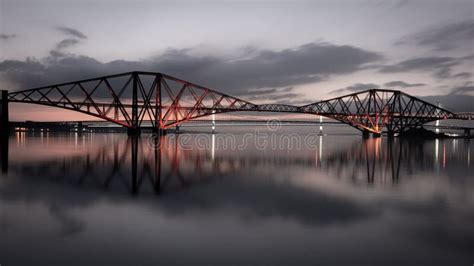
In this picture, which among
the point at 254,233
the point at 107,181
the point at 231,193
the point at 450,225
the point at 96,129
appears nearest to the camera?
the point at 254,233

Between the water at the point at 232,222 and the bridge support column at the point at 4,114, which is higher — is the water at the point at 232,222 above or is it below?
below

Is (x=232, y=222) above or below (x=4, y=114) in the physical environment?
below

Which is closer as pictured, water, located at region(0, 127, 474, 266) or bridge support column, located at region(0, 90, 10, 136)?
water, located at region(0, 127, 474, 266)

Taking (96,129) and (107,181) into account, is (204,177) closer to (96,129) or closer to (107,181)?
(107,181)

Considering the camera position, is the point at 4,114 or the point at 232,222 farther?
the point at 4,114

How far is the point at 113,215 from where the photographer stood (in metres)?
8.80

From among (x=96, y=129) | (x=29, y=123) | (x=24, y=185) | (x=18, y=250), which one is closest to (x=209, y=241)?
(x=18, y=250)

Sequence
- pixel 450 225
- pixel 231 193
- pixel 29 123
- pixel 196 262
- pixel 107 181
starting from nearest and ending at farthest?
pixel 196 262 → pixel 450 225 → pixel 231 193 → pixel 107 181 → pixel 29 123

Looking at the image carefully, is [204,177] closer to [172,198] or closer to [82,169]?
[172,198]

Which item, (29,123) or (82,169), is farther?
(29,123)

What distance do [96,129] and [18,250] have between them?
164539mm

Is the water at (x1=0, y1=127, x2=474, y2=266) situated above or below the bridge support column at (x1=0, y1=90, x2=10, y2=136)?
below

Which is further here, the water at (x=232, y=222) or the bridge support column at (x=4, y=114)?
the bridge support column at (x=4, y=114)

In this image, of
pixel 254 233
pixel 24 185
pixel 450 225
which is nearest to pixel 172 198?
pixel 254 233
